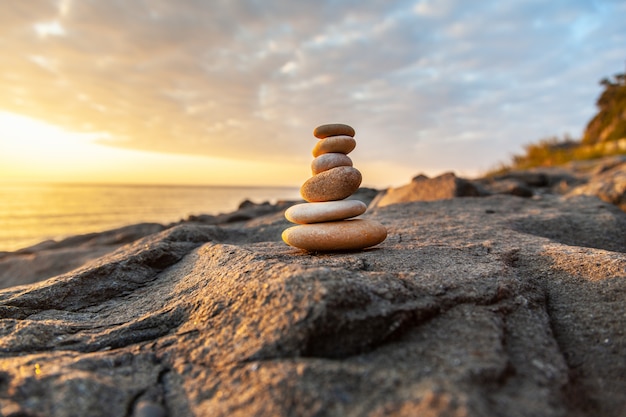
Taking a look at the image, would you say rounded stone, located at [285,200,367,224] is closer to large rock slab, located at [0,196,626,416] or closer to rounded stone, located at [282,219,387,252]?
rounded stone, located at [282,219,387,252]

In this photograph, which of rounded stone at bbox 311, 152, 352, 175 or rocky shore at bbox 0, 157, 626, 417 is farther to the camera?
rounded stone at bbox 311, 152, 352, 175

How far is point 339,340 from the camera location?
5.84 feet

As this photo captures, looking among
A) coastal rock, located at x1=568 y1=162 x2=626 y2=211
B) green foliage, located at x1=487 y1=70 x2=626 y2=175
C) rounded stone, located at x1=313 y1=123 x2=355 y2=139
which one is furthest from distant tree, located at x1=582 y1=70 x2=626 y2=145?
rounded stone, located at x1=313 y1=123 x2=355 y2=139

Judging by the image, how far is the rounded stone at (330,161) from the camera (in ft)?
11.4

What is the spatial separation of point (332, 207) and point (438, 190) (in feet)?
12.7

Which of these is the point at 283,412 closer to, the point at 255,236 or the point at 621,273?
the point at 621,273

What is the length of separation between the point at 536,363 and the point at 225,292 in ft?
5.27

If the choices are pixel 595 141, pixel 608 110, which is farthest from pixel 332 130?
pixel 608 110

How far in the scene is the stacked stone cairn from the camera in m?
3.18

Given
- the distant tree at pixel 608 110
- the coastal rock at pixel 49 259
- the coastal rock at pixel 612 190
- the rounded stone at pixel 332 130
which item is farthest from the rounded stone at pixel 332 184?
the distant tree at pixel 608 110

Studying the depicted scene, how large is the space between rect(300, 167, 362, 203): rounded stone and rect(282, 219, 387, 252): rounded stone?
262 millimetres

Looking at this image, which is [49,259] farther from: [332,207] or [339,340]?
[339,340]

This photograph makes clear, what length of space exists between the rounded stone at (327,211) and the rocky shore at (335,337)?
353mm

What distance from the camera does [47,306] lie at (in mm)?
2877
